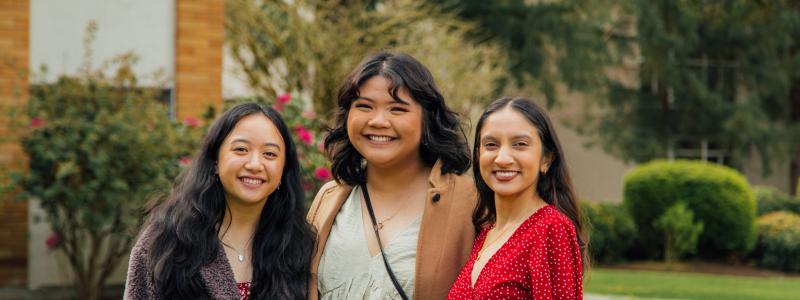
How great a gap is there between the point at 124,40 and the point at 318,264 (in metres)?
6.73

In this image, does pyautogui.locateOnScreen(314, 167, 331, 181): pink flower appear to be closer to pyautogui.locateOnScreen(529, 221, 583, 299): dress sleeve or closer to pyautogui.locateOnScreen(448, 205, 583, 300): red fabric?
pyautogui.locateOnScreen(448, 205, 583, 300): red fabric

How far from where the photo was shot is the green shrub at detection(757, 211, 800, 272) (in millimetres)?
15602

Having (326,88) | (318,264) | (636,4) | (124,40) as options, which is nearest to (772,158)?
(636,4)

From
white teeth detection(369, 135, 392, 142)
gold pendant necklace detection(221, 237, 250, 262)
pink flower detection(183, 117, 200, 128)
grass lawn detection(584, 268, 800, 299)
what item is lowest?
grass lawn detection(584, 268, 800, 299)

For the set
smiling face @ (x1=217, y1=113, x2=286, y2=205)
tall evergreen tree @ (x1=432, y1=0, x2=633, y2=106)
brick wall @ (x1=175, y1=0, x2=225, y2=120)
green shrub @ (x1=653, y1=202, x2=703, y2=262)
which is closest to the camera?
smiling face @ (x1=217, y1=113, x2=286, y2=205)

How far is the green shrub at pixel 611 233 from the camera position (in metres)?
15.8

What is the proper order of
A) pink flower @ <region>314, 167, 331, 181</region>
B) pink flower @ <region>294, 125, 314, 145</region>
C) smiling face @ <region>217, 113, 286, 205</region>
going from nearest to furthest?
1. smiling face @ <region>217, 113, 286, 205</region>
2. pink flower @ <region>314, 167, 331, 181</region>
3. pink flower @ <region>294, 125, 314, 145</region>

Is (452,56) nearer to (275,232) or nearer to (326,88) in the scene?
(326,88)

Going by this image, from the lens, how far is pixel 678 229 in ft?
49.6

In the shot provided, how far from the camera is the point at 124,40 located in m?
9.73

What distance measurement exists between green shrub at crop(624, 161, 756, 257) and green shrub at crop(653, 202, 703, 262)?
23 centimetres

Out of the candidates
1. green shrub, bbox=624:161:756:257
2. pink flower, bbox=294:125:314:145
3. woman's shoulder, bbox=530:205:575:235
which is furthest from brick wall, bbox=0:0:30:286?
green shrub, bbox=624:161:756:257

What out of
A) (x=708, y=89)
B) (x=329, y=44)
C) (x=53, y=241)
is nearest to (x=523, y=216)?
(x=53, y=241)

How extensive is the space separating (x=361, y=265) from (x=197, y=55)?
6974 millimetres
